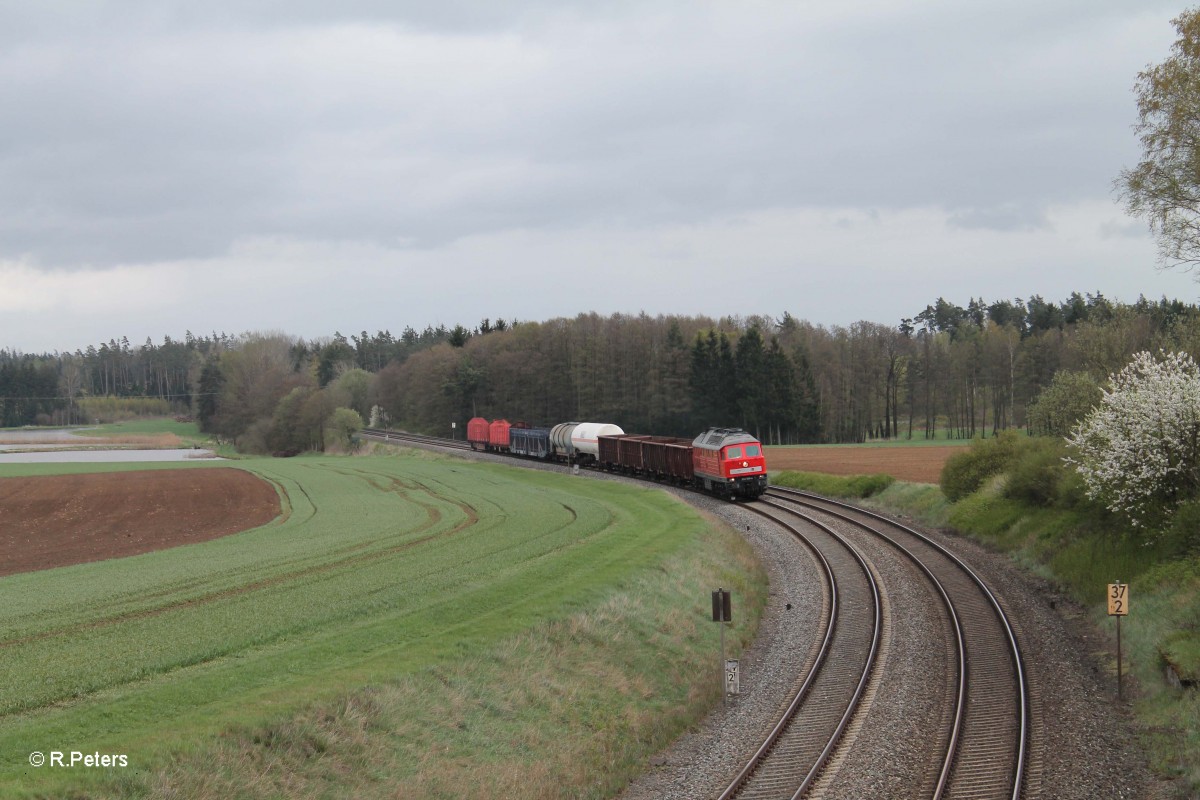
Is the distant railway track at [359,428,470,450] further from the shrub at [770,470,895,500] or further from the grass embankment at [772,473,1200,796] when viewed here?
the grass embankment at [772,473,1200,796]

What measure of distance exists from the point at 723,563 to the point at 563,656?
451 inches

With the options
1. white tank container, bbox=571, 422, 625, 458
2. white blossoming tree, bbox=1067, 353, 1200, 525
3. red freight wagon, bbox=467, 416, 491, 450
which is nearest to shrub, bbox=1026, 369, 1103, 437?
white blossoming tree, bbox=1067, 353, 1200, 525

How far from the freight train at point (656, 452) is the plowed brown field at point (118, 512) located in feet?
72.1

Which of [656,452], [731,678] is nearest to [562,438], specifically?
[656,452]

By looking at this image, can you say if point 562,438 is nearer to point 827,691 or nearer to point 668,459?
point 668,459

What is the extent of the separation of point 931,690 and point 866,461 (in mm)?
47392

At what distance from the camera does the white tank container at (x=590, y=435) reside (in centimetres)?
6375

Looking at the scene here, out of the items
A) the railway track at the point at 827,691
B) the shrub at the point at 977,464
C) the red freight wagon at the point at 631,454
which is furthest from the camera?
the red freight wagon at the point at 631,454

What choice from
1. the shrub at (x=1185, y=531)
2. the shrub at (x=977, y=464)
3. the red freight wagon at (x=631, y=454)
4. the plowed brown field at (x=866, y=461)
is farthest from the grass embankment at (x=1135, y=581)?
the red freight wagon at (x=631, y=454)

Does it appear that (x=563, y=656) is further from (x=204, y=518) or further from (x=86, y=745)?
(x=204, y=518)

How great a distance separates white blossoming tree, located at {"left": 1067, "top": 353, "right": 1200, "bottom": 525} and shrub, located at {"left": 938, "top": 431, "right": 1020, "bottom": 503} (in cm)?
1292

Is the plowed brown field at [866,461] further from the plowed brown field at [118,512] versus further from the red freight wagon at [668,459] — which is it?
the plowed brown field at [118,512]

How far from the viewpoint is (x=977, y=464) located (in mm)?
40562

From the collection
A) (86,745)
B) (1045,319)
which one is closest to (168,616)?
(86,745)
